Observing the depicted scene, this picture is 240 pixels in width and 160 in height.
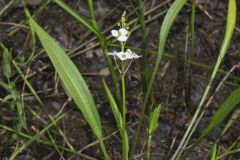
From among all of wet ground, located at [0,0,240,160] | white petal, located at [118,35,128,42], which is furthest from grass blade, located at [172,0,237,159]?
→ white petal, located at [118,35,128,42]

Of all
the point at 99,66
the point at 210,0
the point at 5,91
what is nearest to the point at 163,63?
the point at 99,66

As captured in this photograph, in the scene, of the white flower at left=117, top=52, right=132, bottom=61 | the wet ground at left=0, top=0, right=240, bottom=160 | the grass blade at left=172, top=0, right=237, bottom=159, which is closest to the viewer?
the white flower at left=117, top=52, right=132, bottom=61

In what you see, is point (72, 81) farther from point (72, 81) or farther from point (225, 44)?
point (225, 44)

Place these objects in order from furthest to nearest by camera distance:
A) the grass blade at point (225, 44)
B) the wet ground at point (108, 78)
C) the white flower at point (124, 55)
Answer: the wet ground at point (108, 78) → the grass blade at point (225, 44) → the white flower at point (124, 55)

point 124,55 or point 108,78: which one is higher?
point 124,55

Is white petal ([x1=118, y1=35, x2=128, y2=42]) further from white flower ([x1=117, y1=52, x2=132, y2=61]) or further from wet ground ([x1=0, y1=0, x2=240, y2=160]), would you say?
wet ground ([x1=0, y1=0, x2=240, y2=160])

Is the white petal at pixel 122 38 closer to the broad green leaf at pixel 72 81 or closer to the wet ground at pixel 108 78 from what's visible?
the broad green leaf at pixel 72 81

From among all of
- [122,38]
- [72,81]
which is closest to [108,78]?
[72,81]

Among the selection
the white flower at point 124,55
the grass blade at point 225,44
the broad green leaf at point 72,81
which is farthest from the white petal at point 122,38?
the grass blade at point 225,44
